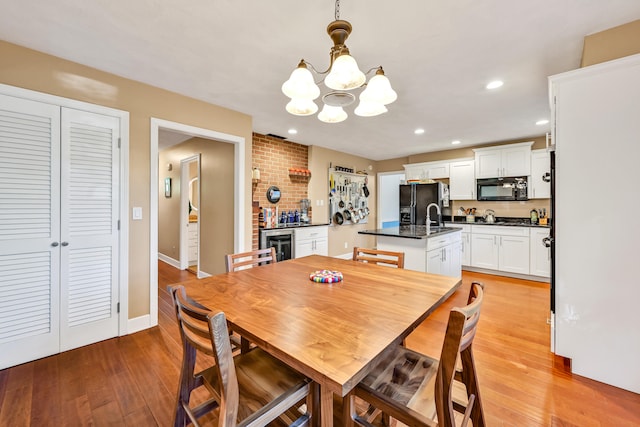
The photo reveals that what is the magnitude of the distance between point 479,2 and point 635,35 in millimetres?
1192

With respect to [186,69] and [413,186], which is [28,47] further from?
[413,186]

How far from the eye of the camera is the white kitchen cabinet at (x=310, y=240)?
4.32 meters

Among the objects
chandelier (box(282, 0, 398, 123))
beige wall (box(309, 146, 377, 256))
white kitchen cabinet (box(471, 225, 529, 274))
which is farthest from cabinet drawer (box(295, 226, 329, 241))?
chandelier (box(282, 0, 398, 123))

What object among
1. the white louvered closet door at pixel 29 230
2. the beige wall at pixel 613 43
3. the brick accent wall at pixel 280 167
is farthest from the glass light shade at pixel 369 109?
the brick accent wall at pixel 280 167

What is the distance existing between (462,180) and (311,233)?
10.6 feet

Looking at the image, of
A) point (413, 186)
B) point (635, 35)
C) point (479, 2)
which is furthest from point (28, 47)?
point (413, 186)

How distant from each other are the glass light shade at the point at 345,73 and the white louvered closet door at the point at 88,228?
225 cm

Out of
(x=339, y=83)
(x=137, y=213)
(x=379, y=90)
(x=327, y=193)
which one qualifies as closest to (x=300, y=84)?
(x=339, y=83)

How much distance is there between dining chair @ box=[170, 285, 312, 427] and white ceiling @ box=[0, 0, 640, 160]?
5.79 feet

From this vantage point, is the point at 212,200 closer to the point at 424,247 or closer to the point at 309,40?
the point at 309,40

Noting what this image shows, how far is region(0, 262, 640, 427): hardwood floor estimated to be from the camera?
1.51 meters

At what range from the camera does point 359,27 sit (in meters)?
1.78

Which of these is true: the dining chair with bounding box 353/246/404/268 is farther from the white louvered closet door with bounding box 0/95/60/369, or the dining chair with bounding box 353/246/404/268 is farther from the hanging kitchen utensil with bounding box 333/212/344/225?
the hanging kitchen utensil with bounding box 333/212/344/225

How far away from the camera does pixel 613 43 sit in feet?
5.91
